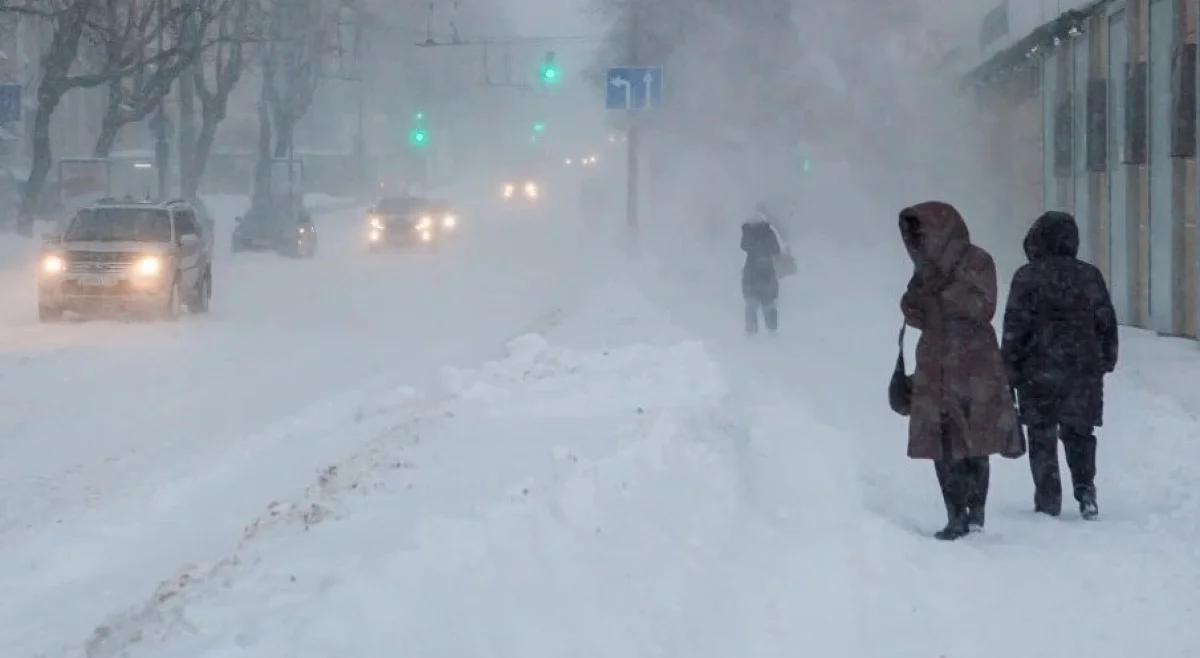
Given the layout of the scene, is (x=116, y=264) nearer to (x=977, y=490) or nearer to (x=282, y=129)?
(x=977, y=490)

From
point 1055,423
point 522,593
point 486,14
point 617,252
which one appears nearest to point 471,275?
point 617,252

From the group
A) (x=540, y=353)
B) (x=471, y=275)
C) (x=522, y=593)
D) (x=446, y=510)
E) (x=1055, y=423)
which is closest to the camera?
(x=522, y=593)

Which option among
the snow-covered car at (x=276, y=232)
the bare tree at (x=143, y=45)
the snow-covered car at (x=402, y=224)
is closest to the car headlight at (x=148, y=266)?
the bare tree at (x=143, y=45)

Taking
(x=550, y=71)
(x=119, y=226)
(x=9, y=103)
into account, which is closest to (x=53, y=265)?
(x=119, y=226)

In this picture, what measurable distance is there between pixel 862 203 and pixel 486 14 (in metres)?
86.2

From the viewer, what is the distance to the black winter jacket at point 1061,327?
954 centimetres

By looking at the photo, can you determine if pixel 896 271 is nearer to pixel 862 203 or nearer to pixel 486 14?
pixel 862 203

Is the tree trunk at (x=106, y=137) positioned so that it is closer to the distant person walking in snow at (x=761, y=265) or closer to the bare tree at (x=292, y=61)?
the bare tree at (x=292, y=61)

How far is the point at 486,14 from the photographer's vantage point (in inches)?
5364

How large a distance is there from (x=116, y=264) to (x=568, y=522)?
665 inches

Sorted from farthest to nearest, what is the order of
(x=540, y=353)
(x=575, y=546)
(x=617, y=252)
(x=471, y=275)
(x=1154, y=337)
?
(x=617, y=252) → (x=471, y=275) → (x=1154, y=337) → (x=540, y=353) → (x=575, y=546)

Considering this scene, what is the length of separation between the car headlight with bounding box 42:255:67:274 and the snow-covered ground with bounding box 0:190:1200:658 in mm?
4921

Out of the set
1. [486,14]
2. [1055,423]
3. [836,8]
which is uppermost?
[486,14]

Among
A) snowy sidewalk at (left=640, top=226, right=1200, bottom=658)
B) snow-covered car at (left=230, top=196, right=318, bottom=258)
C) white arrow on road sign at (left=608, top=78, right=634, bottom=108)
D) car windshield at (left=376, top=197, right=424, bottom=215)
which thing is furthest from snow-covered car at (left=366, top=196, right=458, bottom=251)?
snowy sidewalk at (left=640, top=226, right=1200, bottom=658)
